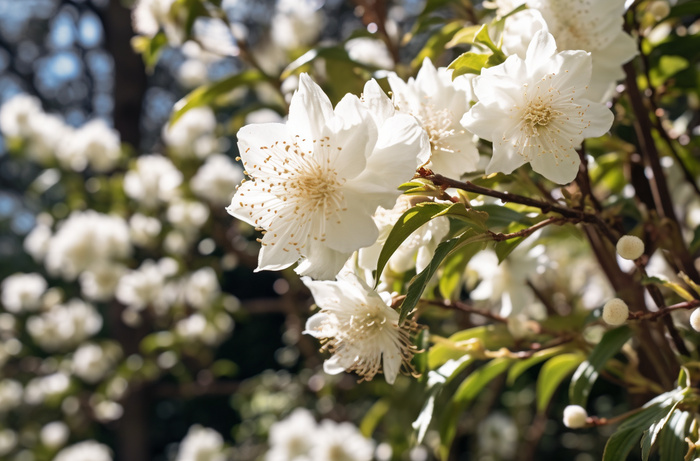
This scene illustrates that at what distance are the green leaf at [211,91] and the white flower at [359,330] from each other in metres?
0.66

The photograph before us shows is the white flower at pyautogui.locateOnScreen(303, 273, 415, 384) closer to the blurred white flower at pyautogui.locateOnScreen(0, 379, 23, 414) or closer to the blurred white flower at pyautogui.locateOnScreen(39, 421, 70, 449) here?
the blurred white flower at pyautogui.locateOnScreen(39, 421, 70, 449)

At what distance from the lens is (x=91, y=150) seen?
2605 mm

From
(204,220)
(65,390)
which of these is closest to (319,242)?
(204,220)

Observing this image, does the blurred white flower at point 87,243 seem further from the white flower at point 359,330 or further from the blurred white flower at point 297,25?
the white flower at point 359,330

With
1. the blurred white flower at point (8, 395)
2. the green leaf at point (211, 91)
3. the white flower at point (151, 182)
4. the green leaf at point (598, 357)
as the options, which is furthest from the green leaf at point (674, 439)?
the blurred white flower at point (8, 395)

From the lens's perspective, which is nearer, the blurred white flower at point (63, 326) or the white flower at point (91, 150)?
the white flower at point (91, 150)

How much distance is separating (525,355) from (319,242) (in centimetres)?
38

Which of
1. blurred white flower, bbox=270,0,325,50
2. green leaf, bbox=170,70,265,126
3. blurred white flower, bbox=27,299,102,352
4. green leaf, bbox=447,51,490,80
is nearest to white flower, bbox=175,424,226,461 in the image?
blurred white flower, bbox=27,299,102,352

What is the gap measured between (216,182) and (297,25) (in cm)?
64

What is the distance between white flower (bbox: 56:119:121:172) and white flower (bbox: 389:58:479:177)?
7.20 feet

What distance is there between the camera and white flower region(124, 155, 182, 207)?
2.42 m

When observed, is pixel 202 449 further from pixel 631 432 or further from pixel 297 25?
pixel 631 432

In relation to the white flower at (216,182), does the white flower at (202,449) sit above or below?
below

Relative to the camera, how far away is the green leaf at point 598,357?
0.78 metres
